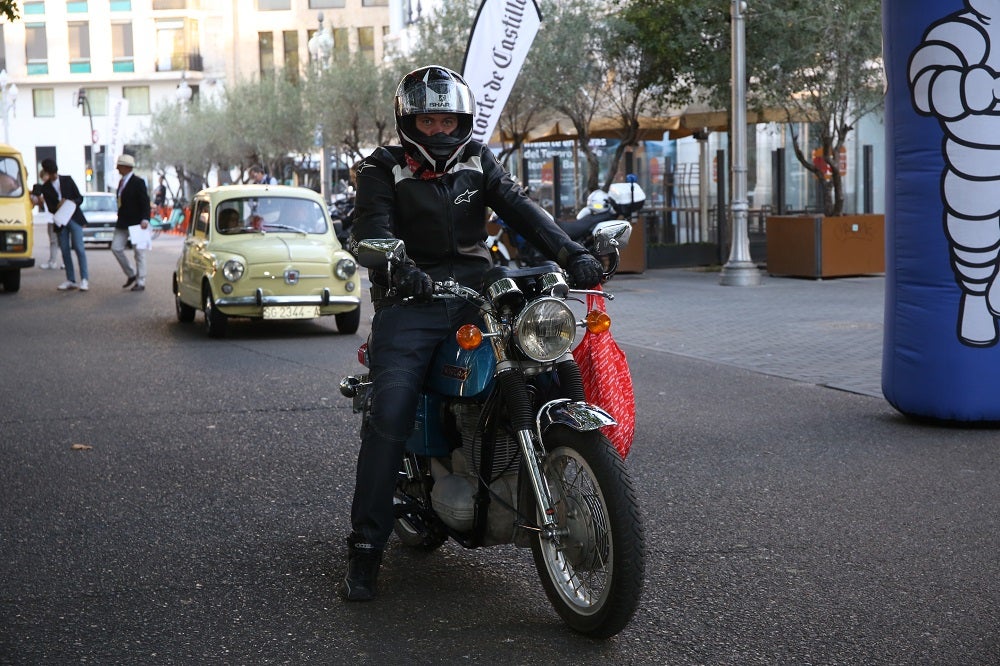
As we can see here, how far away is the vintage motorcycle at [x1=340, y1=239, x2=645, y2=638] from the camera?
13.1 ft

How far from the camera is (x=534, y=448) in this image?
4.24 meters

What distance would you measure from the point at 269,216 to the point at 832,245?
8.89 meters

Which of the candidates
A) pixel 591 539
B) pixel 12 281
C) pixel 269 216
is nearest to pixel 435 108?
pixel 591 539

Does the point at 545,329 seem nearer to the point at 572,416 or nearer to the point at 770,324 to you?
the point at 572,416

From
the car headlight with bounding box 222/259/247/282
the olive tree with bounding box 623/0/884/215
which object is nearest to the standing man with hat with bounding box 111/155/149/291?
the car headlight with bounding box 222/259/247/282

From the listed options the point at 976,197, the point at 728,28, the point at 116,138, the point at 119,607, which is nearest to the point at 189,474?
the point at 119,607

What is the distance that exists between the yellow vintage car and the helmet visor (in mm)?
8972

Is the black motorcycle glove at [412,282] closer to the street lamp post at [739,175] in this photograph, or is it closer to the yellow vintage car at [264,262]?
the yellow vintage car at [264,262]

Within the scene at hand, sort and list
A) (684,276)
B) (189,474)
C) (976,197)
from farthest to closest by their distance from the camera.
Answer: (684,276)
(976,197)
(189,474)

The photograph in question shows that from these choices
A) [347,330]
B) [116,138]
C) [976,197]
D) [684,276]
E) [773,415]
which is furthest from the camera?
[116,138]

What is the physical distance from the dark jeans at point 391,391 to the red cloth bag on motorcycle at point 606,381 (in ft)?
1.43

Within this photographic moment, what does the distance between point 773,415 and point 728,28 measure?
580 inches

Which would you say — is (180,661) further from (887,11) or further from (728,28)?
(728,28)

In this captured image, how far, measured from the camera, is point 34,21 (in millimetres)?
79688
